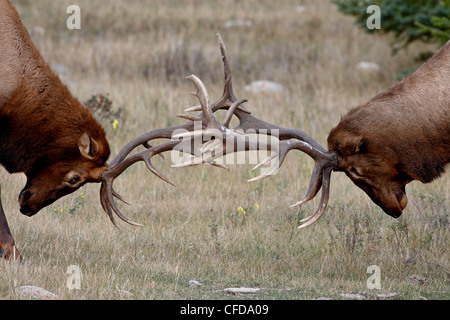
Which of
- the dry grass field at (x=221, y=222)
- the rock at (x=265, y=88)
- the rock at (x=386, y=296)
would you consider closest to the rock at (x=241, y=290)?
the dry grass field at (x=221, y=222)

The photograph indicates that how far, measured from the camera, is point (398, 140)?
648cm

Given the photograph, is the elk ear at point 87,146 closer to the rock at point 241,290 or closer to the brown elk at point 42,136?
the brown elk at point 42,136

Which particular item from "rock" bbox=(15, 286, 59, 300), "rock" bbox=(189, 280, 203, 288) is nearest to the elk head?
"rock" bbox=(15, 286, 59, 300)

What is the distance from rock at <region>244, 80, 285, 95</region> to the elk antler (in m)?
7.42

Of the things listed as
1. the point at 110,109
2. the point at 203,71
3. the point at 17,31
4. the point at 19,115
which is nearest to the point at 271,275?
the point at 19,115

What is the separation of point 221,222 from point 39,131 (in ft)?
8.62

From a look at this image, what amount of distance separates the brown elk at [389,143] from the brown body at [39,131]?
1071 millimetres

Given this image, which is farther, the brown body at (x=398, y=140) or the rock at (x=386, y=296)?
the brown body at (x=398, y=140)

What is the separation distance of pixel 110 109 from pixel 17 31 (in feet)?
16.6

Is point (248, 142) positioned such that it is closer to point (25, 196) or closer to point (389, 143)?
point (389, 143)

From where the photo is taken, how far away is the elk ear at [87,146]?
645 centimetres

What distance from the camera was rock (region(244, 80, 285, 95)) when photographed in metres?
14.4

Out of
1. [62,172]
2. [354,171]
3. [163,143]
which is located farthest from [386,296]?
[62,172]

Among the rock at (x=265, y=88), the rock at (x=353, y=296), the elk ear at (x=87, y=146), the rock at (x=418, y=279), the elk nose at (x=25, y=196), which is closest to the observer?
the rock at (x=353, y=296)
